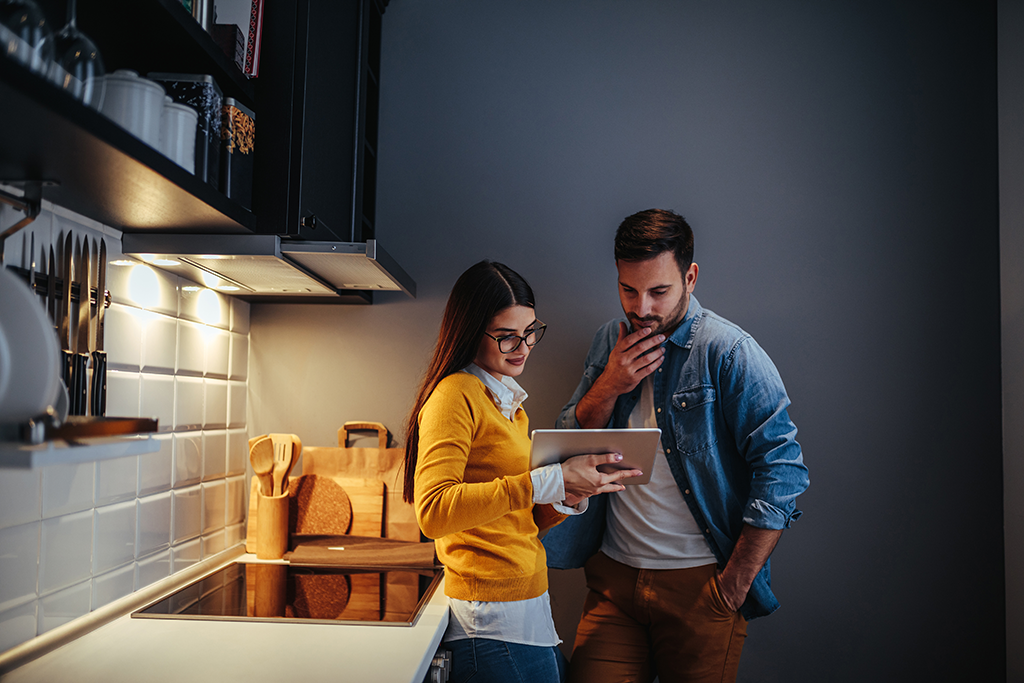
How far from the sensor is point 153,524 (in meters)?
1.51

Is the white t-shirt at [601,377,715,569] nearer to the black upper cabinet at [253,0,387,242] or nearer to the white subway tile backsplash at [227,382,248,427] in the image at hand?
the black upper cabinet at [253,0,387,242]

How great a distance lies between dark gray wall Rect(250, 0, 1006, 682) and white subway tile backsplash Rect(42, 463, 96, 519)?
778 mm

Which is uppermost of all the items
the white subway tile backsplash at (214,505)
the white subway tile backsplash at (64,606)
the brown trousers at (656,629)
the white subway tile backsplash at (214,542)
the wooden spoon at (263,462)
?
the wooden spoon at (263,462)

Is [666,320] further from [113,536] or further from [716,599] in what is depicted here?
[113,536]

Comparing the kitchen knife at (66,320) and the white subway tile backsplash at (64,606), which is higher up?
the kitchen knife at (66,320)

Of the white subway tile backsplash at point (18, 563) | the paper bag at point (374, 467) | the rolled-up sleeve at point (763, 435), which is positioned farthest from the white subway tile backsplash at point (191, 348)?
the rolled-up sleeve at point (763, 435)

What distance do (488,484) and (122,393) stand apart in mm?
804

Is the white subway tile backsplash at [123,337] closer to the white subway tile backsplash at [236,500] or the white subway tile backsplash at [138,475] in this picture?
the white subway tile backsplash at [138,475]

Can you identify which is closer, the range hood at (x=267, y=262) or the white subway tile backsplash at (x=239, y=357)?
the range hood at (x=267, y=262)

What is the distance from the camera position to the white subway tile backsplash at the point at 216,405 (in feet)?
5.94

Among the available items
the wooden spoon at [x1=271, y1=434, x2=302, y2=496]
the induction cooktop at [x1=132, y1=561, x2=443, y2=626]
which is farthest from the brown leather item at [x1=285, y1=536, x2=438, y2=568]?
the wooden spoon at [x1=271, y1=434, x2=302, y2=496]

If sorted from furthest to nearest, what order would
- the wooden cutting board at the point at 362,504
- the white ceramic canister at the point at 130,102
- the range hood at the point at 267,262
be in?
the wooden cutting board at the point at 362,504 < the range hood at the point at 267,262 < the white ceramic canister at the point at 130,102

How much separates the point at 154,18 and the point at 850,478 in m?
1.99

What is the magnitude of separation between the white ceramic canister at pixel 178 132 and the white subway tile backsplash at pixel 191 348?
0.68 meters
